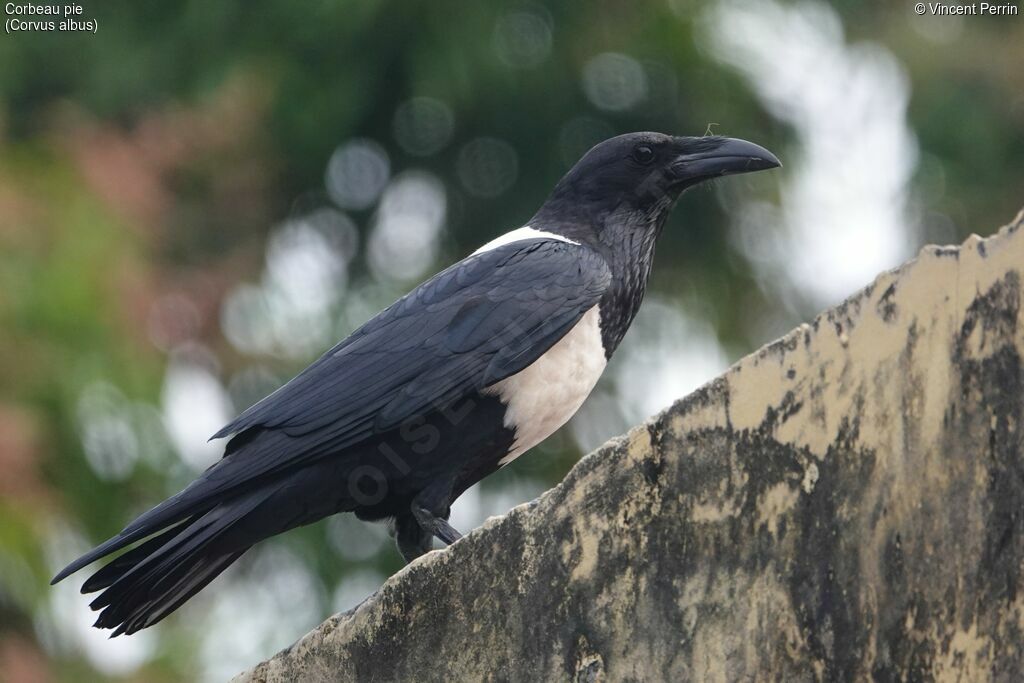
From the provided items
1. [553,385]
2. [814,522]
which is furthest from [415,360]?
[814,522]

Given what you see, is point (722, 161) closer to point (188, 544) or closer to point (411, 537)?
point (411, 537)

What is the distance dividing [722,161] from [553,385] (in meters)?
0.98

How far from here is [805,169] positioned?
449 inches

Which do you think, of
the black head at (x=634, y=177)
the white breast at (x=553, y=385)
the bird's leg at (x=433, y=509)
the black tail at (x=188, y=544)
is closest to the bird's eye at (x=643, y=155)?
the black head at (x=634, y=177)

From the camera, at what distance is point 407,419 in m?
4.61

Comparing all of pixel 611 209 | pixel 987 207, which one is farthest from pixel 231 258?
pixel 611 209

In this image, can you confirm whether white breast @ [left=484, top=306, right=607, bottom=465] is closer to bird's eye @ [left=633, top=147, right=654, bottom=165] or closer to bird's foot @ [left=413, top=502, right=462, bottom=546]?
bird's foot @ [left=413, top=502, right=462, bottom=546]

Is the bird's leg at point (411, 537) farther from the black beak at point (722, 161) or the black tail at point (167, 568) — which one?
the black beak at point (722, 161)

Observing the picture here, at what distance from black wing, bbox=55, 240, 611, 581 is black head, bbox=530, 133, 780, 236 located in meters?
0.37

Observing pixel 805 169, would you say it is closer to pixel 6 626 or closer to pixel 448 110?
pixel 448 110

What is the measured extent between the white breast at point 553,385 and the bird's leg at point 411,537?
0.31 meters

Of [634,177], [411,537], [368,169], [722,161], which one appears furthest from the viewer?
[368,169]

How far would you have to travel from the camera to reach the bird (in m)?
4.42

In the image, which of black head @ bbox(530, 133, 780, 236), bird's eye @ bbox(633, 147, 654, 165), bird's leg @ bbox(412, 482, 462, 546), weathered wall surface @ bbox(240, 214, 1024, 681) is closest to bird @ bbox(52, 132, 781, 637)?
bird's leg @ bbox(412, 482, 462, 546)
